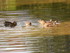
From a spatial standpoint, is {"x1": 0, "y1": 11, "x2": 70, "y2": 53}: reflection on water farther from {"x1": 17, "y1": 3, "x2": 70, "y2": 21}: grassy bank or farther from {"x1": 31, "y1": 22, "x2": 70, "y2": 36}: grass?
{"x1": 17, "y1": 3, "x2": 70, "y2": 21}: grassy bank

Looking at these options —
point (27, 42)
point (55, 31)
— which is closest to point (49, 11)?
point (55, 31)

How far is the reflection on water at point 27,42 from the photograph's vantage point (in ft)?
14.3

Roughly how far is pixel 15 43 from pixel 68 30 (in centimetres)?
135

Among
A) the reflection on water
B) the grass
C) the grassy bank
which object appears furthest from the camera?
the grassy bank

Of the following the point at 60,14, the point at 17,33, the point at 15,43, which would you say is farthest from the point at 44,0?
the point at 15,43

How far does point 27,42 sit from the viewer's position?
187 inches

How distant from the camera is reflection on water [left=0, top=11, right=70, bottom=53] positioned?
4355mm

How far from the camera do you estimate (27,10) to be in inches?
299

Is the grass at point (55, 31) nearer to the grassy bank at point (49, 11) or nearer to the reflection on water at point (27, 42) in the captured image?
the reflection on water at point (27, 42)

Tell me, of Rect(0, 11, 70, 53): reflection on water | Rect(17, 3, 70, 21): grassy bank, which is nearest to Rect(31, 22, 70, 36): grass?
Rect(0, 11, 70, 53): reflection on water

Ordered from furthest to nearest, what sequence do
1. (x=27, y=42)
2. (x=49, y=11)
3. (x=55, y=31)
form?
(x=49, y=11)
(x=55, y=31)
(x=27, y=42)

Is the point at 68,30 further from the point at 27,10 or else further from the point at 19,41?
the point at 27,10

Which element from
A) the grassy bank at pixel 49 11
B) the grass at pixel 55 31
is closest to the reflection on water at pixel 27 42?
the grass at pixel 55 31

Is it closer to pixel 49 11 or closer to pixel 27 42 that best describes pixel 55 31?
pixel 27 42
